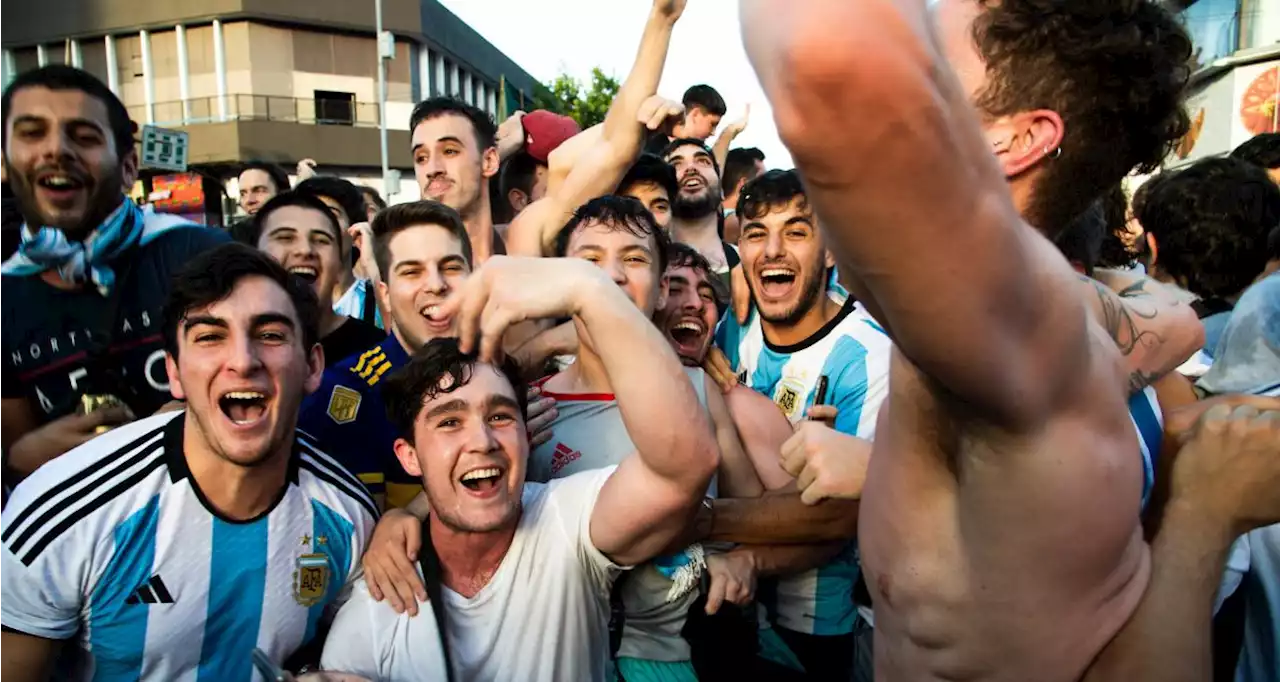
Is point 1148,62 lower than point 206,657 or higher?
higher

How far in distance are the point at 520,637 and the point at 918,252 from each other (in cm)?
184

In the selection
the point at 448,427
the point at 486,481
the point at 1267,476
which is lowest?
the point at 486,481

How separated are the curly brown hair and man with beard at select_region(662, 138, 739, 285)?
383cm

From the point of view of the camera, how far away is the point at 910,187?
1.96ft

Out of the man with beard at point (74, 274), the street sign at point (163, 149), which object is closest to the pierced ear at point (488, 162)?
the man with beard at point (74, 274)

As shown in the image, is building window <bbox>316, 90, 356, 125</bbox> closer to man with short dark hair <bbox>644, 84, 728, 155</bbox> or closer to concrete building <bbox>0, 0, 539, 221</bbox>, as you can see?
concrete building <bbox>0, 0, 539, 221</bbox>

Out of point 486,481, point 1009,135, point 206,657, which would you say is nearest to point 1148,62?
point 1009,135

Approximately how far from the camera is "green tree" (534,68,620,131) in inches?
1257

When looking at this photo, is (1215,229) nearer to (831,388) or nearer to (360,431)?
(831,388)

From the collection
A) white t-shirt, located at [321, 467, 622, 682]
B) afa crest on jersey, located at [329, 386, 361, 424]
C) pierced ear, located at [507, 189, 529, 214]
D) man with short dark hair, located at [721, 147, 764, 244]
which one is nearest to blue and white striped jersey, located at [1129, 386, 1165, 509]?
white t-shirt, located at [321, 467, 622, 682]

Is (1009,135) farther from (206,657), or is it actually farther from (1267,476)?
(206,657)

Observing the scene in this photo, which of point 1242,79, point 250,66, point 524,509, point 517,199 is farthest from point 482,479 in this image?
point 250,66

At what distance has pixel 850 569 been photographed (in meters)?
2.55

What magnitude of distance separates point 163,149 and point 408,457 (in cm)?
1068
